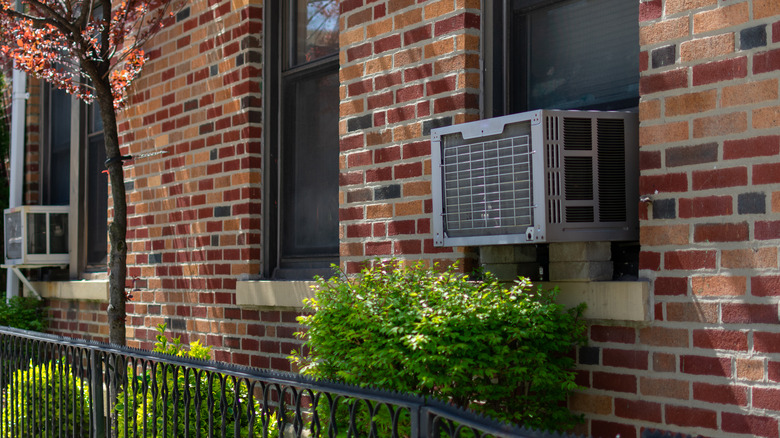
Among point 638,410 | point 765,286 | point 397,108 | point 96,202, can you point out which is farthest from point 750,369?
point 96,202

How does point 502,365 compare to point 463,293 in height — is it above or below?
below

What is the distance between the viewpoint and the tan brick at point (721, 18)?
350cm

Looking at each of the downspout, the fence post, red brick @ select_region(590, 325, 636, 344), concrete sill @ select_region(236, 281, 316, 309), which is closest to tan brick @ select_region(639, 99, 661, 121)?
red brick @ select_region(590, 325, 636, 344)

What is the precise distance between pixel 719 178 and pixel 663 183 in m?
0.25

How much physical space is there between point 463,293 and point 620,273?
74 centimetres

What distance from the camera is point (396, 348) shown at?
3.73 meters

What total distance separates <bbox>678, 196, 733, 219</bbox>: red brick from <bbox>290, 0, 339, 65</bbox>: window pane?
118 inches

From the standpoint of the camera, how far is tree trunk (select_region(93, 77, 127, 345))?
6648 mm

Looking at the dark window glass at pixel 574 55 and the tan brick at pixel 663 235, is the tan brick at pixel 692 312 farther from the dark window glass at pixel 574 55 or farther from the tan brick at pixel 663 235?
the dark window glass at pixel 574 55

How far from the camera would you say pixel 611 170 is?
156 inches

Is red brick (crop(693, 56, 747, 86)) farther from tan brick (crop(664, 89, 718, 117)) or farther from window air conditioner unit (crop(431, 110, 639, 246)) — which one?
window air conditioner unit (crop(431, 110, 639, 246))

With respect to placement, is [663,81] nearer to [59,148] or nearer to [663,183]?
[663,183]

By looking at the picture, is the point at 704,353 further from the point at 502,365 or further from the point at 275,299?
the point at 275,299

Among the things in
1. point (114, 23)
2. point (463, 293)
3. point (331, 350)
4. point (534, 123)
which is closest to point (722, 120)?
point (534, 123)
